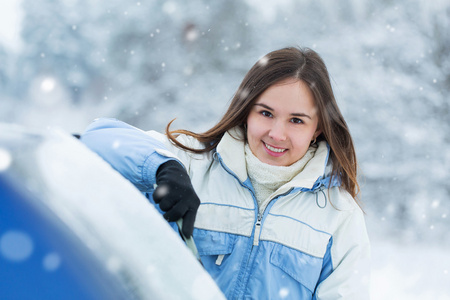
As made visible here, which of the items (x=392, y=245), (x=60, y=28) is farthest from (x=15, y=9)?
(x=392, y=245)

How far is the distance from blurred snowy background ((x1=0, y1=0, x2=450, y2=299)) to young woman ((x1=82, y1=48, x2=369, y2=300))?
4.89 m

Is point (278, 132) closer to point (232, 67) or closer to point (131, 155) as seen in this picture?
point (131, 155)

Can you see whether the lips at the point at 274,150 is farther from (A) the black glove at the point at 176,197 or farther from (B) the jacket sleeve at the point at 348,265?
(A) the black glove at the point at 176,197

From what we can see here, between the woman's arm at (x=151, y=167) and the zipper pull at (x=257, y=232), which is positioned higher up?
the woman's arm at (x=151, y=167)

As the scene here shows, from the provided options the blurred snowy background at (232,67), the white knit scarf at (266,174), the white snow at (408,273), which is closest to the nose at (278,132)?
the white knit scarf at (266,174)

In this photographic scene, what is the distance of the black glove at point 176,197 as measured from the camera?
1.04 metres

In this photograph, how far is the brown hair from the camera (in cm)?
177

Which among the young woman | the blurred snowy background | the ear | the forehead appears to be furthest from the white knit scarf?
the blurred snowy background

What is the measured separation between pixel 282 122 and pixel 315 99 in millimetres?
200

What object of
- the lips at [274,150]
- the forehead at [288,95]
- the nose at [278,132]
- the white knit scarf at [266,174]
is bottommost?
the white knit scarf at [266,174]

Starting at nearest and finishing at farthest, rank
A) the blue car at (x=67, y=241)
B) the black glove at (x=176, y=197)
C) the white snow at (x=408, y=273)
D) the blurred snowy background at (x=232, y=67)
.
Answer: the blue car at (x=67, y=241)
the black glove at (x=176, y=197)
the white snow at (x=408, y=273)
the blurred snowy background at (x=232, y=67)

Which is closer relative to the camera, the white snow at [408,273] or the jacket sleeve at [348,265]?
the jacket sleeve at [348,265]

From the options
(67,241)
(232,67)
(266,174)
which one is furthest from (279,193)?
(232,67)

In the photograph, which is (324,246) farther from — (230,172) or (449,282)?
(449,282)
